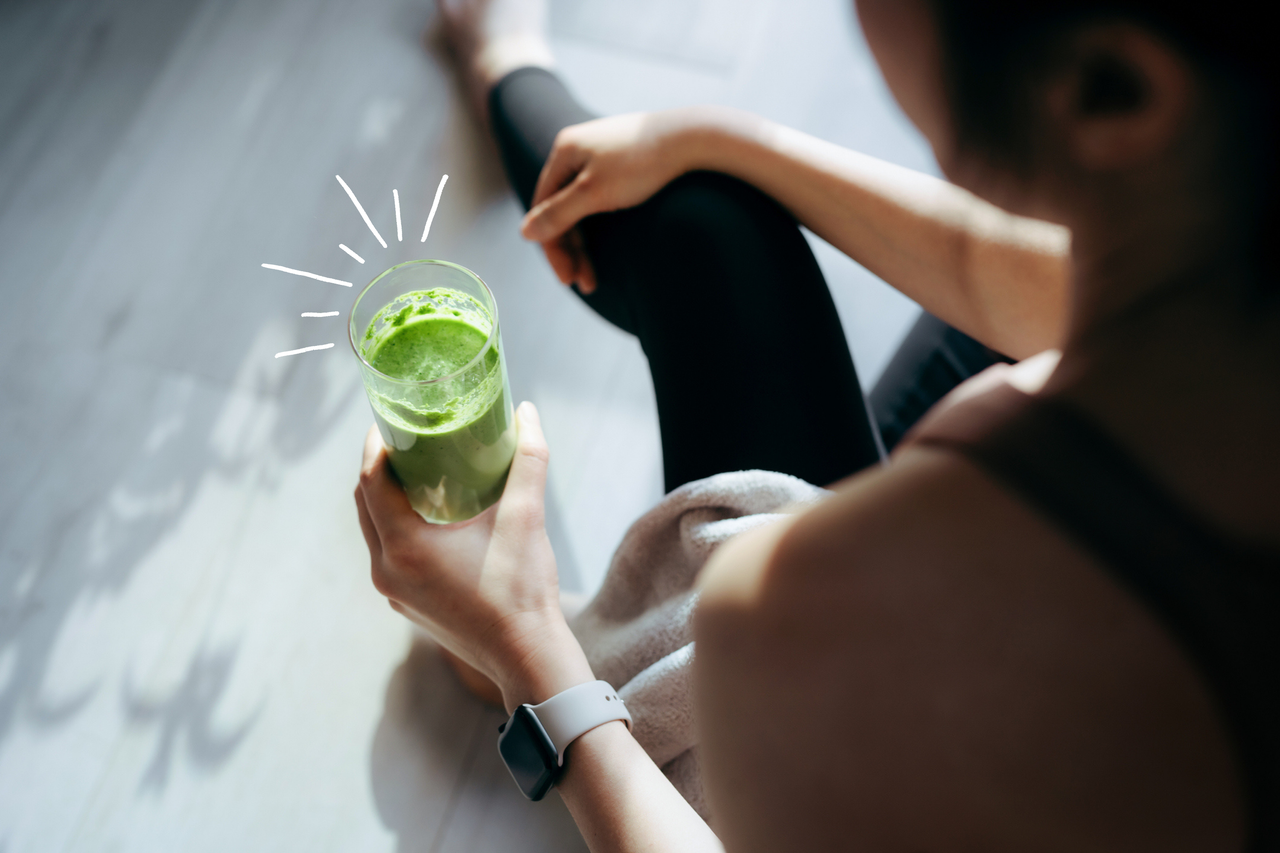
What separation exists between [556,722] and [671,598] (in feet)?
0.61

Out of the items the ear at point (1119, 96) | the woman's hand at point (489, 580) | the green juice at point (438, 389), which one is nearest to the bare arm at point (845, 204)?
the green juice at point (438, 389)

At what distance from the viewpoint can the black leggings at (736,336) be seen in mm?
835

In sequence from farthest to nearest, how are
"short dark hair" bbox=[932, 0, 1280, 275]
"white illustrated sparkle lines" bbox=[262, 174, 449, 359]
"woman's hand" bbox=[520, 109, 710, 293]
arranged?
1. "white illustrated sparkle lines" bbox=[262, 174, 449, 359]
2. "woman's hand" bbox=[520, 109, 710, 293]
3. "short dark hair" bbox=[932, 0, 1280, 275]

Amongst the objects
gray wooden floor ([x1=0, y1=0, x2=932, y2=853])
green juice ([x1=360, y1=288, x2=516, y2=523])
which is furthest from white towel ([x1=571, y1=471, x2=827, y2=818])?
A: gray wooden floor ([x1=0, y1=0, x2=932, y2=853])

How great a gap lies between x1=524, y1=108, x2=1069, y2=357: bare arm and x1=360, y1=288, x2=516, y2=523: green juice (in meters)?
0.27

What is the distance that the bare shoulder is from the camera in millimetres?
354

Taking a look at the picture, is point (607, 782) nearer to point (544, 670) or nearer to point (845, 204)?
point (544, 670)

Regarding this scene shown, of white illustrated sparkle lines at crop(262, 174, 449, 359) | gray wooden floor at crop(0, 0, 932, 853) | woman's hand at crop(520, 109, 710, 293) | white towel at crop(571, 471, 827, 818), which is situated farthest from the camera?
white illustrated sparkle lines at crop(262, 174, 449, 359)

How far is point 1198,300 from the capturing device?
35cm

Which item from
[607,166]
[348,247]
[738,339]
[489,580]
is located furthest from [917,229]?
[348,247]

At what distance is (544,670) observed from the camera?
28.2 inches

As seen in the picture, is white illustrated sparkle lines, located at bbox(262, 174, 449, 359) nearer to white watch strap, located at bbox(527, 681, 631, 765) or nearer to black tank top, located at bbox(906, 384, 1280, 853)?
white watch strap, located at bbox(527, 681, 631, 765)

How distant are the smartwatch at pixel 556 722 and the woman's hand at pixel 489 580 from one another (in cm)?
2

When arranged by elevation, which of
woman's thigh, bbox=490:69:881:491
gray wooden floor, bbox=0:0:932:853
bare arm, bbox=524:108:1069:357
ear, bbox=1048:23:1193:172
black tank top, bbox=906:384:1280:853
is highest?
ear, bbox=1048:23:1193:172
